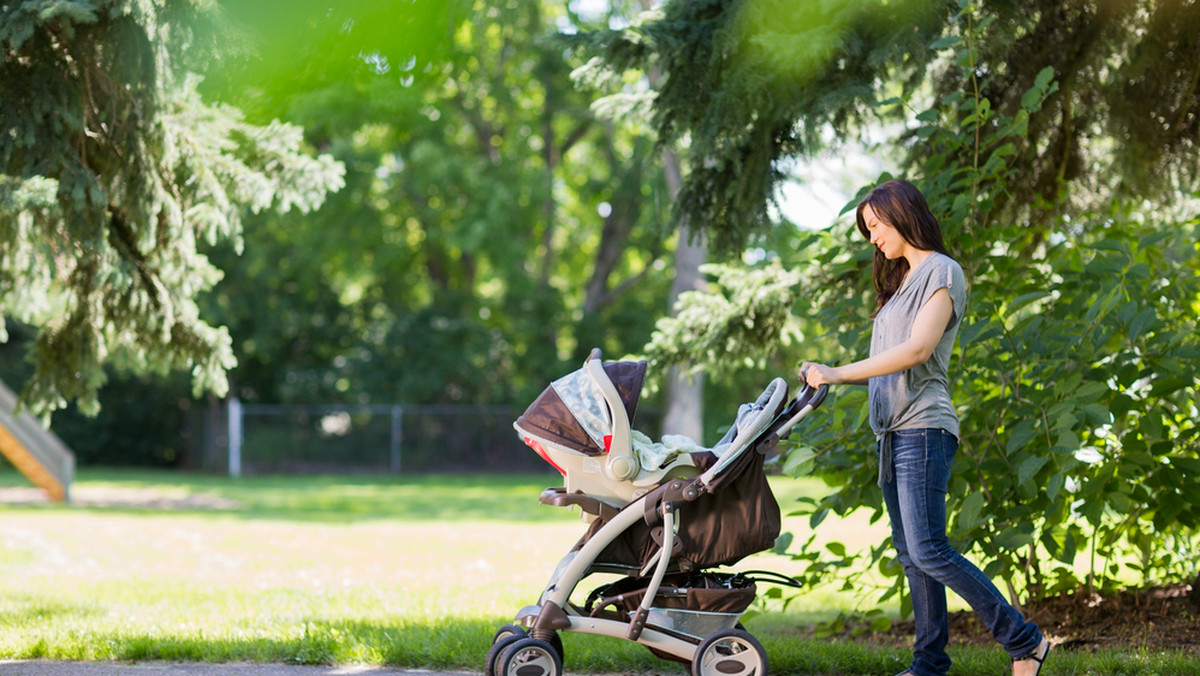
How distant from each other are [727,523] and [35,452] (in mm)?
13492

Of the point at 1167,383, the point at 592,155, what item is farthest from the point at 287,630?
the point at 592,155

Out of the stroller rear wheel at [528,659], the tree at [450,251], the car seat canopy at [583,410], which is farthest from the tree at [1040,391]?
the tree at [450,251]

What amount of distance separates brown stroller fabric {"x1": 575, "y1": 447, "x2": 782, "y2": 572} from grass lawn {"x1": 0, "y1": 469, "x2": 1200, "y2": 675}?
950mm

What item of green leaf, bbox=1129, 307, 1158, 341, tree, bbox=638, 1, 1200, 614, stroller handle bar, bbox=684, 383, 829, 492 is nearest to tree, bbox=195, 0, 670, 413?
tree, bbox=638, 1, 1200, 614

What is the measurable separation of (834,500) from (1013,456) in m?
0.79

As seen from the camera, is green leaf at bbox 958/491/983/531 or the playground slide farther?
the playground slide

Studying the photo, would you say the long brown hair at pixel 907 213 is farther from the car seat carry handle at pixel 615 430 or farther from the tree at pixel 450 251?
the tree at pixel 450 251

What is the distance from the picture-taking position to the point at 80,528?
36.6ft

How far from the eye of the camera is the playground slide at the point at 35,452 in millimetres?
13820

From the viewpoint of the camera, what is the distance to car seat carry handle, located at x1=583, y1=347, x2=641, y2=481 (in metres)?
3.61

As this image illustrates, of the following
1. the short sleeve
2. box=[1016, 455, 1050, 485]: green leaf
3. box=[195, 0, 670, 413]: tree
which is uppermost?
box=[195, 0, 670, 413]: tree

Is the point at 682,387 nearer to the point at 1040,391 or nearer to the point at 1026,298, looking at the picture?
the point at 1040,391

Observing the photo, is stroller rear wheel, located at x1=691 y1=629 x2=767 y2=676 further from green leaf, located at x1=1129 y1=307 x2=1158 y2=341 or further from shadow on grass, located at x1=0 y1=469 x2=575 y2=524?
shadow on grass, located at x1=0 y1=469 x2=575 y2=524

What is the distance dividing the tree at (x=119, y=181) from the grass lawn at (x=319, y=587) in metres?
1.50
